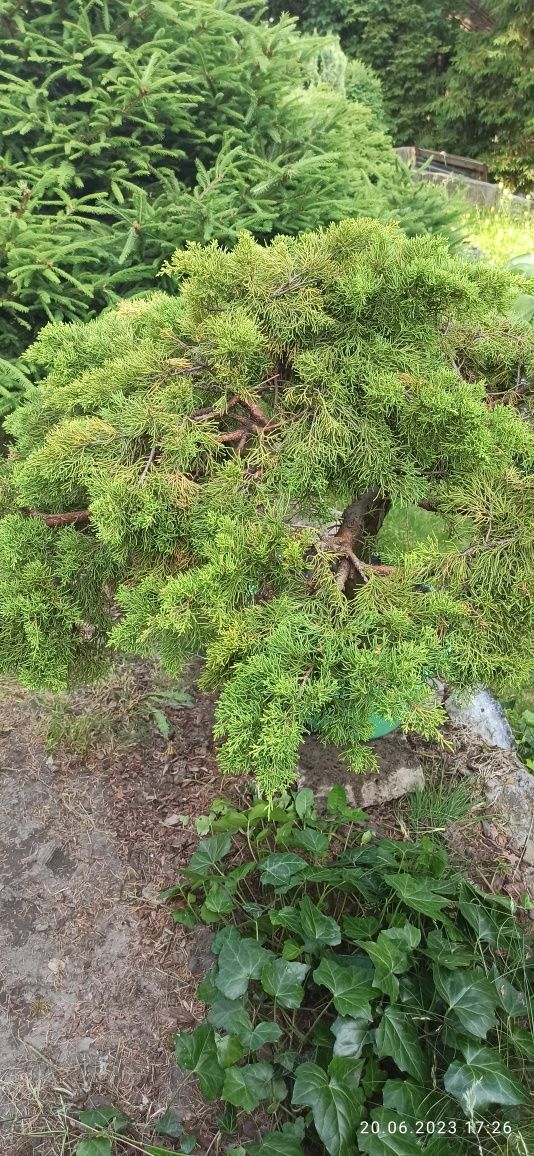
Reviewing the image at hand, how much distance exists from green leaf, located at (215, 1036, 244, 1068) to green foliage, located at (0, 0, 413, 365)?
250cm

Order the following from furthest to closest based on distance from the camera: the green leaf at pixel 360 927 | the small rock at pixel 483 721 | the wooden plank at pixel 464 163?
1. the wooden plank at pixel 464 163
2. the small rock at pixel 483 721
3. the green leaf at pixel 360 927

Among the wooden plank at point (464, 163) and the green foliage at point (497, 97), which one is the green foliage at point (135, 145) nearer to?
the green foliage at point (497, 97)

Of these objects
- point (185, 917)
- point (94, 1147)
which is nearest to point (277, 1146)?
point (94, 1147)

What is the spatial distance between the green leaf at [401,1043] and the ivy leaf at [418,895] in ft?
0.68

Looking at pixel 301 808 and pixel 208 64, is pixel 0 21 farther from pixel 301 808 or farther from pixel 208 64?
pixel 301 808

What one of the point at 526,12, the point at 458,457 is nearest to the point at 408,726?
the point at 458,457

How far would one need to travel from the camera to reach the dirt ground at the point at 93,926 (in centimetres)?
157

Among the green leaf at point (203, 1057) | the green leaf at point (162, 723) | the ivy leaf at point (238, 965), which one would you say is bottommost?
the green leaf at point (162, 723)

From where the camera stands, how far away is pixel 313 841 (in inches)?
64.2

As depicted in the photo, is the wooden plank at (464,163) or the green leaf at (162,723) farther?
the wooden plank at (464,163)

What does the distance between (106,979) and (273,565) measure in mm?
1300

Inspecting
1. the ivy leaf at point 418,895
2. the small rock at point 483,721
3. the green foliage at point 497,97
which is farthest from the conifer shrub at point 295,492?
the green foliage at point 497,97

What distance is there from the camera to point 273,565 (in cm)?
127

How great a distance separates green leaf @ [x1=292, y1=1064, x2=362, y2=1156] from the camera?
1.24 m
